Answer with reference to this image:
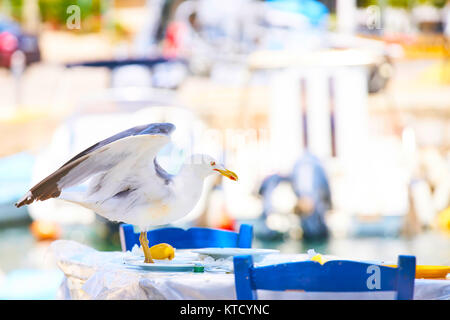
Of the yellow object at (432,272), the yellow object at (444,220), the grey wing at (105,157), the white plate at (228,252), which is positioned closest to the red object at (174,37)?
the yellow object at (444,220)

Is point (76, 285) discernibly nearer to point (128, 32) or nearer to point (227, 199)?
point (227, 199)

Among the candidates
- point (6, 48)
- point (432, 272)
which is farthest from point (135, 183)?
point (6, 48)

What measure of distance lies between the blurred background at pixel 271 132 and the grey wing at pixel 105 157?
10.1 feet

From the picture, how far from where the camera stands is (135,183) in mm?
2303

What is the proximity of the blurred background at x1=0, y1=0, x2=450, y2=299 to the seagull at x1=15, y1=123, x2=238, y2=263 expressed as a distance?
120 inches

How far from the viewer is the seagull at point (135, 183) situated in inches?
88.2

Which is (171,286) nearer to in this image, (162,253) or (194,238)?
(162,253)

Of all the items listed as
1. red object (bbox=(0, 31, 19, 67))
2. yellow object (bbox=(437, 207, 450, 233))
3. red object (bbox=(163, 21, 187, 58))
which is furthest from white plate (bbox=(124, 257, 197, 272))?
red object (bbox=(0, 31, 19, 67))

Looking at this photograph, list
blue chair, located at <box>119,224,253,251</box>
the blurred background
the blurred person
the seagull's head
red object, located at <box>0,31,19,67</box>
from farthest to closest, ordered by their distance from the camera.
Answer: red object, located at <box>0,31,19,67</box>, the blurred person, the blurred background, blue chair, located at <box>119,224,253,251</box>, the seagull's head

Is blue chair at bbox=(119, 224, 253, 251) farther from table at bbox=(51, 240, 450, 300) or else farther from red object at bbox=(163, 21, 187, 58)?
red object at bbox=(163, 21, 187, 58)

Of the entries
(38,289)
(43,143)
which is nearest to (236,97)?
(43,143)

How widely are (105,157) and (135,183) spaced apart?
0.10 m

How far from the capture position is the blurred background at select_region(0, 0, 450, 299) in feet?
31.1

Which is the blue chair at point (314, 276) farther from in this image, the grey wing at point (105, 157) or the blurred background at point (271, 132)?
the blurred background at point (271, 132)
